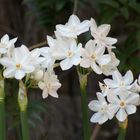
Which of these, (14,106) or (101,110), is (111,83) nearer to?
(101,110)

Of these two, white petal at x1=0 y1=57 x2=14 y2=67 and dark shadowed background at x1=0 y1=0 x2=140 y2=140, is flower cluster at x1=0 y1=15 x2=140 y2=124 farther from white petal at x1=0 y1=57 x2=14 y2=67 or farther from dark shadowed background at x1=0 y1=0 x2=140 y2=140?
dark shadowed background at x1=0 y1=0 x2=140 y2=140

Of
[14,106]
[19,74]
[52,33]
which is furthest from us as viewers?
[52,33]

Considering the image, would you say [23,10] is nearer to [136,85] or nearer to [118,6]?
[118,6]

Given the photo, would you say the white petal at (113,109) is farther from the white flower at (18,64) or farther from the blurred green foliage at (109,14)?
the blurred green foliage at (109,14)

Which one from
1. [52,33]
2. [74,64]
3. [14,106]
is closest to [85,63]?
[74,64]

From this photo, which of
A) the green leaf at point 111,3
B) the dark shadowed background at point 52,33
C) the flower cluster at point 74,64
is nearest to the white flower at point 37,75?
the flower cluster at point 74,64

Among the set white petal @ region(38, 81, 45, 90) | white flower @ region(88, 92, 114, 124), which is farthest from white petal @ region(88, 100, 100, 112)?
white petal @ region(38, 81, 45, 90)
